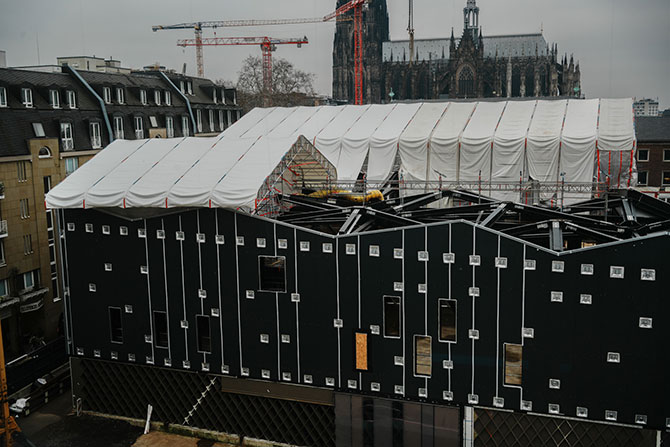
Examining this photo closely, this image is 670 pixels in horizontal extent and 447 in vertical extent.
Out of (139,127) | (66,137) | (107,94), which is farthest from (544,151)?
(107,94)

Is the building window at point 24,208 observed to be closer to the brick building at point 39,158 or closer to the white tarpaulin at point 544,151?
the brick building at point 39,158

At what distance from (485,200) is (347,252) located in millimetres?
8861

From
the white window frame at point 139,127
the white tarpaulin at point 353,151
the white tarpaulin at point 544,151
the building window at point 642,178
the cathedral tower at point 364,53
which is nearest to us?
the white tarpaulin at point 544,151

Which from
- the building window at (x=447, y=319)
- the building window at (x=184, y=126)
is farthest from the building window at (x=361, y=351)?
the building window at (x=184, y=126)

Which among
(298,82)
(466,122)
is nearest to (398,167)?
(466,122)

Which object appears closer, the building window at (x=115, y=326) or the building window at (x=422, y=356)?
the building window at (x=422, y=356)

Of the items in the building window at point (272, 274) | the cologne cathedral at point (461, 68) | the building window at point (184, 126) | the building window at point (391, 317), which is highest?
the cologne cathedral at point (461, 68)

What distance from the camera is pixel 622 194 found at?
27.0 meters

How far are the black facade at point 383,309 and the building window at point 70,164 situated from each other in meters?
16.4

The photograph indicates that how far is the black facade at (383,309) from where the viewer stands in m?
18.2

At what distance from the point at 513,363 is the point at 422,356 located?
9.02 feet

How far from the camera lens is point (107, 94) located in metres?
45.0

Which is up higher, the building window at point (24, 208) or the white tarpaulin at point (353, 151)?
the white tarpaulin at point (353, 151)

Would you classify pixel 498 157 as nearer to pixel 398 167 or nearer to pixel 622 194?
pixel 398 167
